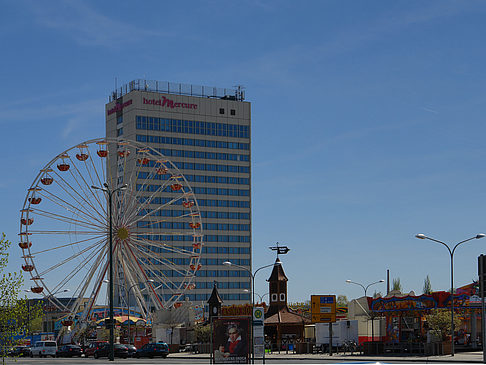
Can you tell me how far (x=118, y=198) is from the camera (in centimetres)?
8419

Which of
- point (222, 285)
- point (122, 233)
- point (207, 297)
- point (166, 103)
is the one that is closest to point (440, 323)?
point (122, 233)

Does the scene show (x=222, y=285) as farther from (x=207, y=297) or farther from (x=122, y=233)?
(x=122, y=233)

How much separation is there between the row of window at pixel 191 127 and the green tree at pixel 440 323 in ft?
343

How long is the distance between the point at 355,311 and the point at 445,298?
45.5ft

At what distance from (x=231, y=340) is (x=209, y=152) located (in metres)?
133

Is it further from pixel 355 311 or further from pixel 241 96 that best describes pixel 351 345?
pixel 241 96

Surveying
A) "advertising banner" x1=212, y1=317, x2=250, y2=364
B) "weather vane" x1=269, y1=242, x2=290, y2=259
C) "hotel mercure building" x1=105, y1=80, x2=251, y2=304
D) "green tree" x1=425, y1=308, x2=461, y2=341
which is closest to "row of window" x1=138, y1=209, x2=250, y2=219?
"hotel mercure building" x1=105, y1=80, x2=251, y2=304

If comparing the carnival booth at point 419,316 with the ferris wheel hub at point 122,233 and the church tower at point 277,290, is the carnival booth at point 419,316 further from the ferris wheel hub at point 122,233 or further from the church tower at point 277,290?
the ferris wheel hub at point 122,233

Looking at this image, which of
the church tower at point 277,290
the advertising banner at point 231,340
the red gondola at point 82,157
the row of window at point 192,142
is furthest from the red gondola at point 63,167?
the row of window at point 192,142

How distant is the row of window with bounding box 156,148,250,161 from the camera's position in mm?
163500

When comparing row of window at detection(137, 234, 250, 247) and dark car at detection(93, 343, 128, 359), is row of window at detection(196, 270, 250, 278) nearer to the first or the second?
row of window at detection(137, 234, 250, 247)

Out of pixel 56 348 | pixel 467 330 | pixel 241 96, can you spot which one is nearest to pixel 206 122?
pixel 241 96

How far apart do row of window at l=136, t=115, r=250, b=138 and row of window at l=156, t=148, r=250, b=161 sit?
13.4 ft

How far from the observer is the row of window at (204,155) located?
164 meters
